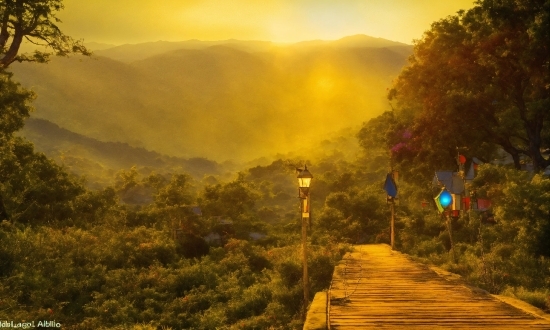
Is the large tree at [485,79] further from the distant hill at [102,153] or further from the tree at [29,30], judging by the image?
the distant hill at [102,153]

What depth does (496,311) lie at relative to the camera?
7.58m

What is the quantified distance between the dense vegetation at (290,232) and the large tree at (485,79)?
0.26 ft

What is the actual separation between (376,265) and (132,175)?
58304 millimetres

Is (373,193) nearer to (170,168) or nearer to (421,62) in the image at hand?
(421,62)

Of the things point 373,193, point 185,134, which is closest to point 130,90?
point 185,134

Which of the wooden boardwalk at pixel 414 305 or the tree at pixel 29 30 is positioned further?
the tree at pixel 29 30

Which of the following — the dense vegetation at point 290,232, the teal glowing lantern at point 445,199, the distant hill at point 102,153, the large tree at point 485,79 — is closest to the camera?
the dense vegetation at point 290,232

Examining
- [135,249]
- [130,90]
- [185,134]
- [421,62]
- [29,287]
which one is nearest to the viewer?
[29,287]

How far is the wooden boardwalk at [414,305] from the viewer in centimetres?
685

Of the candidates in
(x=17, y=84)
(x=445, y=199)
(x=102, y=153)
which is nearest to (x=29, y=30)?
(x=17, y=84)

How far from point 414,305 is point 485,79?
16.7 meters

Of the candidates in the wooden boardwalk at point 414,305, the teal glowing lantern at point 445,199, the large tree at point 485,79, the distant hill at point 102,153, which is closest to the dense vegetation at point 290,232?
the large tree at point 485,79

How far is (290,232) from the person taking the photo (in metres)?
35.0

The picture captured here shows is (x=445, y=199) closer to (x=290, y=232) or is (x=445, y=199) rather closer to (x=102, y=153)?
(x=290, y=232)
